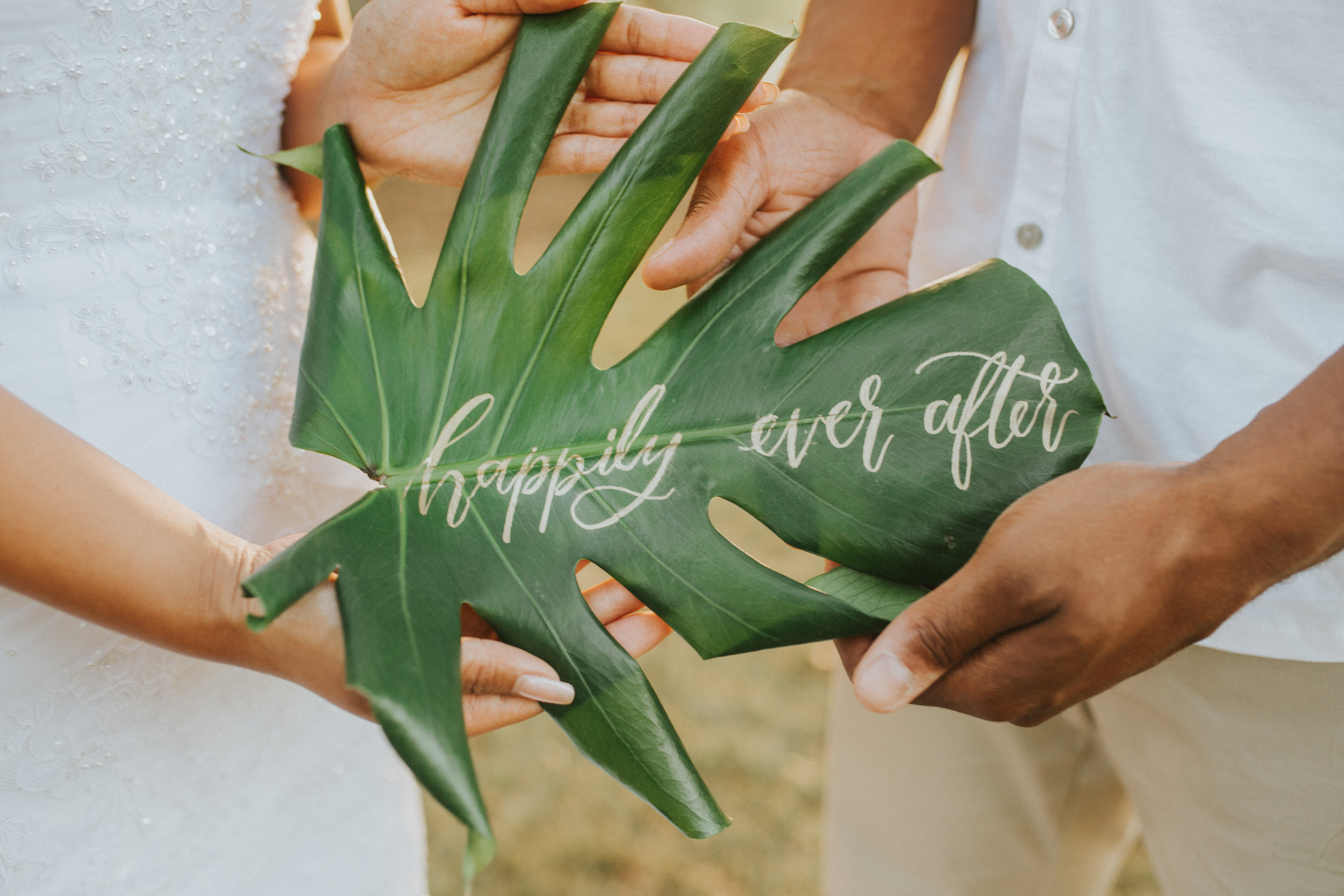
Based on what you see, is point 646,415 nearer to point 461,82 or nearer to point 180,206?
point 461,82

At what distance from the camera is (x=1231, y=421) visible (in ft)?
3.00

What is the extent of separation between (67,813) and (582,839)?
4.15 feet

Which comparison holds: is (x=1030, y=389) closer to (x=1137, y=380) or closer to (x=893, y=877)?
(x=1137, y=380)

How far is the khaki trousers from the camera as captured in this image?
0.93 metres

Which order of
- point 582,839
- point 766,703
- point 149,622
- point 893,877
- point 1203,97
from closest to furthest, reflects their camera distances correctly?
point 149,622, point 1203,97, point 893,877, point 582,839, point 766,703

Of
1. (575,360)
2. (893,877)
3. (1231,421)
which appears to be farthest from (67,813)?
(1231,421)

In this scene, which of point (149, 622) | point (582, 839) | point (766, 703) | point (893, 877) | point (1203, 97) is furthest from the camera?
point (766, 703)

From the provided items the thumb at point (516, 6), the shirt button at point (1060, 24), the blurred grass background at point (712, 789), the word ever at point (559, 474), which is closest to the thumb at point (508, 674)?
the word ever at point (559, 474)

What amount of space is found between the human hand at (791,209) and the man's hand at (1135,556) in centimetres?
36

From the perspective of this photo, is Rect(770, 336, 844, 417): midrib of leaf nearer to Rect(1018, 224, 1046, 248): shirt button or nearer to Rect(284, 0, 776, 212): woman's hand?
Rect(284, 0, 776, 212): woman's hand

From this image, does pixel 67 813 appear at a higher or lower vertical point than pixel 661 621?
lower

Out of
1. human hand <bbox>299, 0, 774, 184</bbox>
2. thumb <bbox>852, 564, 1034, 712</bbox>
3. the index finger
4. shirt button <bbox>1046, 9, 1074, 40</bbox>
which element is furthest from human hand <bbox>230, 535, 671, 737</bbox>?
shirt button <bbox>1046, 9, 1074, 40</bbox>

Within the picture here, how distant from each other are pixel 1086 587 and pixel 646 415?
42 cm

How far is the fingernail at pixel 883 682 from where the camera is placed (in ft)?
2.31
